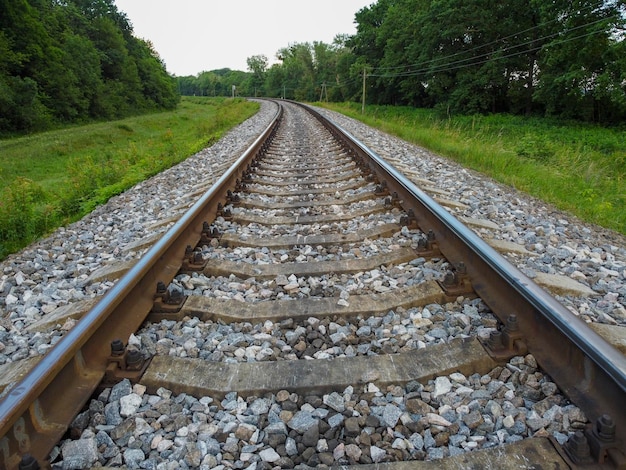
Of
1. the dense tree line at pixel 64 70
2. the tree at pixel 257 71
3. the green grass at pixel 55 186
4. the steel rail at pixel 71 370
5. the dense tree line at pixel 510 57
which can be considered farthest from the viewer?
the tree at pixel 257 71

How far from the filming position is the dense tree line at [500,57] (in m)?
22.6

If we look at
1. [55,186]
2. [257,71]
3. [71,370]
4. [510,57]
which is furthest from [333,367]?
[257,71]

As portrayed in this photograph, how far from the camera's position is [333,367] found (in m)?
1.83

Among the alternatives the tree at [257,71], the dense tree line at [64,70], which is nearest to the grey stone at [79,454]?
the dense tree line at [64,70]

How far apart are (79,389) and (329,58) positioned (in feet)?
270

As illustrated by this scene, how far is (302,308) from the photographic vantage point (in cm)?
233

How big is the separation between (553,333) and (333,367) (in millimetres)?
915

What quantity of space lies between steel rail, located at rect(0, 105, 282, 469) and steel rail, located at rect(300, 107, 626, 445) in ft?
5.94

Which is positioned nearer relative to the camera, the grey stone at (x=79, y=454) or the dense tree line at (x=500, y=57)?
the grey stone at (x=79, y=454)

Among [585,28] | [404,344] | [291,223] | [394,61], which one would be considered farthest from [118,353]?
[394,61]

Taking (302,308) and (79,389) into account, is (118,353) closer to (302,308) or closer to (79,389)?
(79,389)

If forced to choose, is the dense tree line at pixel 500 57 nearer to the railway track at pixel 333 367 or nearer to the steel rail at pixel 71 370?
the railway track at pixel 333 367

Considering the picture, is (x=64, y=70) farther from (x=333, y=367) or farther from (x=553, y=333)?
(x=553, y=333)

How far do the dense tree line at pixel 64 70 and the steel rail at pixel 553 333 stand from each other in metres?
28.5
